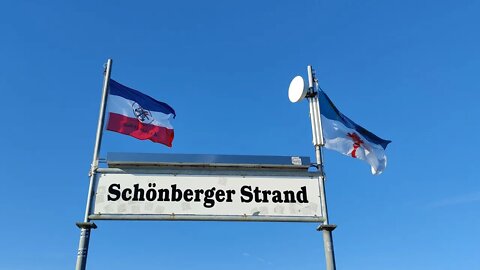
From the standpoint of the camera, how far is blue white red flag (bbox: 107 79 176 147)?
1033cm

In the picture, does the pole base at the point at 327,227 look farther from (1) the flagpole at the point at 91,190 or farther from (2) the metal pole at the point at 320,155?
(1) the flagpole at the point at 91,190

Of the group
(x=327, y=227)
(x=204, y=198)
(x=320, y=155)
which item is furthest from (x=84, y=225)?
(x=320, y=155)

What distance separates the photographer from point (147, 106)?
1088cm

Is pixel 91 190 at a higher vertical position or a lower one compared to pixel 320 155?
lower

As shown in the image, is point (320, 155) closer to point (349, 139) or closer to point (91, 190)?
point (349, 139)

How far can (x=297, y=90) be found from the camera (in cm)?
1095

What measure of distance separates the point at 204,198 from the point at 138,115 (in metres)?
2.74

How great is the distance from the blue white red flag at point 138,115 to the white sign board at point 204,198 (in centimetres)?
132

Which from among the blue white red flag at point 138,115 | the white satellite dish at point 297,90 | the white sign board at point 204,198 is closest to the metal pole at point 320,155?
the white sign board at point 204,198

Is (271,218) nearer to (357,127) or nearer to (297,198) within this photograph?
(297,198)

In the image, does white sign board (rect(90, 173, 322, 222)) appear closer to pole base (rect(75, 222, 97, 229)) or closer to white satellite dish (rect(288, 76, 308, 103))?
pole base (rect(75, 222, 97, 229))

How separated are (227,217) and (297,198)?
161 centimetres

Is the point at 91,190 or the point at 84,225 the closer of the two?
the point at 84,225

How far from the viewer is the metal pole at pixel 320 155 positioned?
916cm
